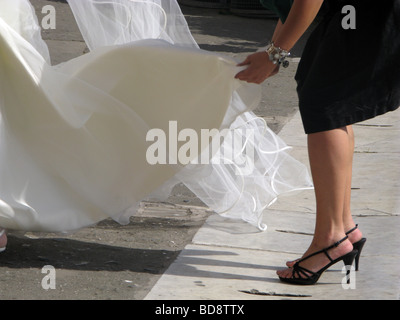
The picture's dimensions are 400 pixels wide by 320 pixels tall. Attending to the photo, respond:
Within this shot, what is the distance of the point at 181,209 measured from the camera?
4.88m

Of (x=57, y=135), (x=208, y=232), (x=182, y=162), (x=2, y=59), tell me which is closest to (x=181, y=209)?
(x=208, y=232)

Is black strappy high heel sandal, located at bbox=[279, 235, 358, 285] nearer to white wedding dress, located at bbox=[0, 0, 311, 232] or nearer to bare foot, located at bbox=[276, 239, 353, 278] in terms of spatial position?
bare foot, located at bbox=[276, 239, 353, 278]

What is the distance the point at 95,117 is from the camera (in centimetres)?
407

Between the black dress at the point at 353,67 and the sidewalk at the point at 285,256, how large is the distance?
0.76 meters

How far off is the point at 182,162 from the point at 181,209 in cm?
82

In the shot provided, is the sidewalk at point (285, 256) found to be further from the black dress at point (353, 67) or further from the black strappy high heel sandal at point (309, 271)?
the black dress at point (353, 67)

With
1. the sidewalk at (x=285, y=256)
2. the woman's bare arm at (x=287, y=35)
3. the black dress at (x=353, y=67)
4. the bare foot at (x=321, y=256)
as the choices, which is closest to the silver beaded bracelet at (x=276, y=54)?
the woman's bare arm at (x=287, y=35)

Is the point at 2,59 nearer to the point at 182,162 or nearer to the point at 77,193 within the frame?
the point at 77,193

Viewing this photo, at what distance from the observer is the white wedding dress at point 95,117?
3965mm

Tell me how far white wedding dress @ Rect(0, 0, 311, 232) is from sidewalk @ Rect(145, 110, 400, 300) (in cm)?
41

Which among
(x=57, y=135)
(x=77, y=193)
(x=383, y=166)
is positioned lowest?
(x=383, y=166)

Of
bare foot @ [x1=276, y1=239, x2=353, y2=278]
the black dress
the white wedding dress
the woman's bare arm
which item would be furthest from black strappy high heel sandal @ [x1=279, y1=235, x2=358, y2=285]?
the woman's bare arm

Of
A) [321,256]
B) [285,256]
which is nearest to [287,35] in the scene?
[321,256]

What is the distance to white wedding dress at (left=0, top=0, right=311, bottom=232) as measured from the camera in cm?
396
